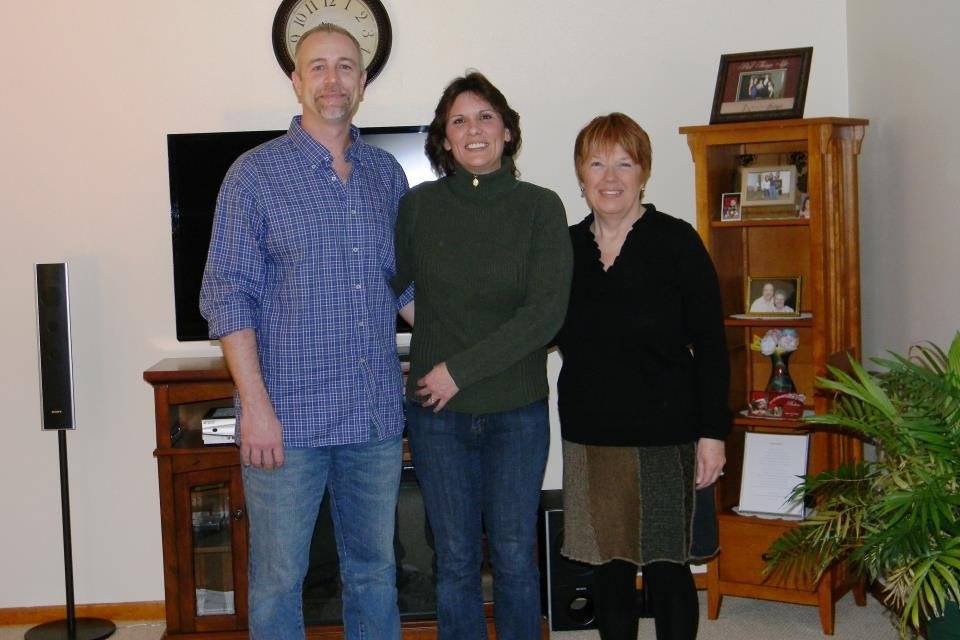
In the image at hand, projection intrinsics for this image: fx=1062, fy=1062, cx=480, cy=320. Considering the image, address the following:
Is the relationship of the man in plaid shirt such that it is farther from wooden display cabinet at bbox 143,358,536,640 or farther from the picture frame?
the picture frame

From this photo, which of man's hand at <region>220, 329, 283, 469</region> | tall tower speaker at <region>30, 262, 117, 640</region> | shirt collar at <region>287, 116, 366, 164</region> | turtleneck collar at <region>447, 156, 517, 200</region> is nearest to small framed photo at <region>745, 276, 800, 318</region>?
turtleneck collar at <region>447, 156, 517, 200</region>

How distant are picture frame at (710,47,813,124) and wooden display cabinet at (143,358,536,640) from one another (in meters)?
1.64

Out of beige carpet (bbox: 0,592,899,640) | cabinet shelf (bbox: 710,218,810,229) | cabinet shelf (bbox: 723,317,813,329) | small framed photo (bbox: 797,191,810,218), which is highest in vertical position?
small framed photo (bbox: 797,191,810,218)

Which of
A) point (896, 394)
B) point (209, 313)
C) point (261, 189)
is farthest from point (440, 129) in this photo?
point (896, 394)

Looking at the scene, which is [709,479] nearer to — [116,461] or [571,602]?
[571,602]

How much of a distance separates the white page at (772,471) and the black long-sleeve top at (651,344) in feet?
3.55

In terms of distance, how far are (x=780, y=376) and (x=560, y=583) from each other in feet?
3.06

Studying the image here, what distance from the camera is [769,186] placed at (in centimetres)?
322

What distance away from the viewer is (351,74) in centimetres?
216

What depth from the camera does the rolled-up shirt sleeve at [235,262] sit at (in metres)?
2.07

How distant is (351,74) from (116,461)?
1868 mm

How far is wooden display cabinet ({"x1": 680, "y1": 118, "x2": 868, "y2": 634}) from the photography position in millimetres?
3107

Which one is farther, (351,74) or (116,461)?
(116,461)

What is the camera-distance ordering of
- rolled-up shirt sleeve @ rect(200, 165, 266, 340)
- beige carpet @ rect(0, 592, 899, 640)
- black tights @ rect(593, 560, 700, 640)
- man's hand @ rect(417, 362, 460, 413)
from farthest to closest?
beige carpet @ rect(0, 592, 899, 640) < black tights @ rect(593, 560, 700, 640) < man's hand @ rect(417, 362, 460, 413) < rolled-up shirt sleeve @ rect(200, 165, 266, 340)
